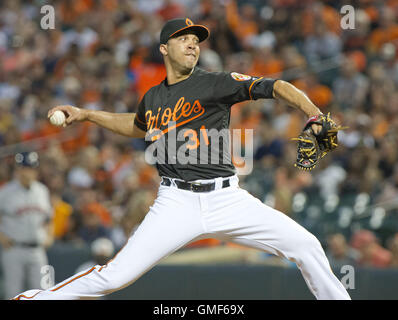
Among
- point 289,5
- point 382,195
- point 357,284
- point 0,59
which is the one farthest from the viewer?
point 0,59

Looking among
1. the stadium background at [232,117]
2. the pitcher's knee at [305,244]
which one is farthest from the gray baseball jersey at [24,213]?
the pitcher's knee at [305,244]

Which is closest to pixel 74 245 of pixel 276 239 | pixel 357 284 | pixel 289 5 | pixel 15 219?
pixel 15 219

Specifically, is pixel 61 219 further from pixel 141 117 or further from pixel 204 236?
pixel 204 236

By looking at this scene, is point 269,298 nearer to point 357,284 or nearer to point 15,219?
point 357,284
